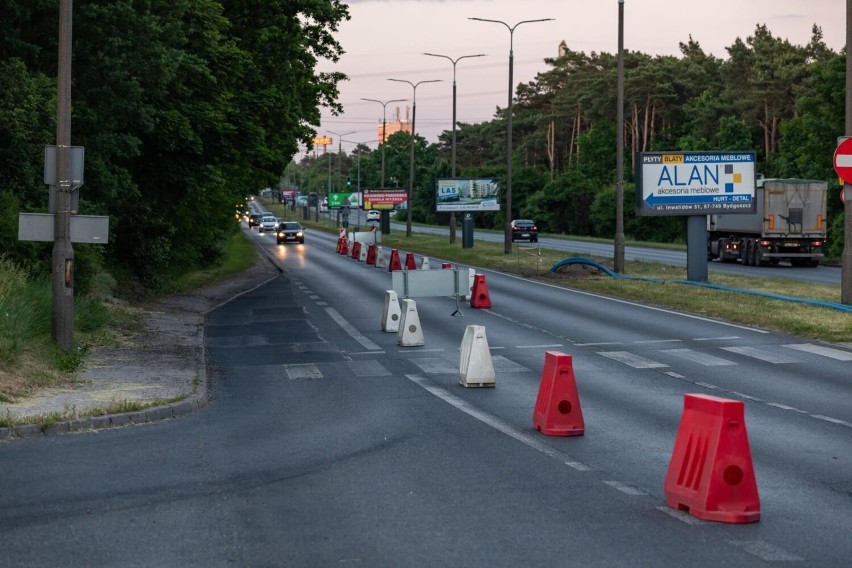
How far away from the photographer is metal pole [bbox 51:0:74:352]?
57.2 ft

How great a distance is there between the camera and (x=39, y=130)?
885 inches

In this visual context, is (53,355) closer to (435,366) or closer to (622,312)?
(435,366)

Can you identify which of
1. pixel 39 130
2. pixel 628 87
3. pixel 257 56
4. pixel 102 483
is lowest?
pixel 102 483

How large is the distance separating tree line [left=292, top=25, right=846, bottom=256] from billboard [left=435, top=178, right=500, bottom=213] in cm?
1752

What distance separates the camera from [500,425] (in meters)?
12.7

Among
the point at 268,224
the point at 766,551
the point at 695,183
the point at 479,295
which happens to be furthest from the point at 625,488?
the point at 268,224

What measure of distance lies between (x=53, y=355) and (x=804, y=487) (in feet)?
35.4

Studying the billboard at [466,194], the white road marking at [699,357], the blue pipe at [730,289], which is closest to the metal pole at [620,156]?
the blue pipe at [730,289]

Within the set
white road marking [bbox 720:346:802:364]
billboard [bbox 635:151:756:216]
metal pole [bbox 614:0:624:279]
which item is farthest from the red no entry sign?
metal pole [bbox 614:0:624:279]

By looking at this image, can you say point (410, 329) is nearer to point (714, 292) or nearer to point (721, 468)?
point (714, 292)

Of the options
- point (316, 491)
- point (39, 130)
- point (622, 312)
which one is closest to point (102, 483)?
point (316, 491)

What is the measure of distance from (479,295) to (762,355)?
1086cm

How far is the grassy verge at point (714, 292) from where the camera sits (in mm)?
23484

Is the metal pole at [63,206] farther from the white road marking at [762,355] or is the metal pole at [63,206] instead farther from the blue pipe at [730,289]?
the blue pipe at [730,289]
